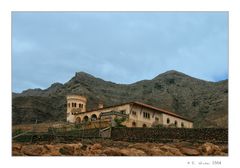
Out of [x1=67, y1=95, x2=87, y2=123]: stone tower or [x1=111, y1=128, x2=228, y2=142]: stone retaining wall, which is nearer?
[x1=111, y1=128, x2=228, y2=142]: stone retaining wall

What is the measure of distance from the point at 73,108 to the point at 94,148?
2503 centimetres

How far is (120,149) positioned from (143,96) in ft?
187

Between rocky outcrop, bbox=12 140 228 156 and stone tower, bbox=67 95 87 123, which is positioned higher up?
stone tower, bbox=67 95 87 123

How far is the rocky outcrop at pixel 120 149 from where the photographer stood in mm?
20328

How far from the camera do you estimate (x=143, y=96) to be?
77.6m

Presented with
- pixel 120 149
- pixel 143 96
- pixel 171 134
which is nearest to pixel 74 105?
pixel 171 134

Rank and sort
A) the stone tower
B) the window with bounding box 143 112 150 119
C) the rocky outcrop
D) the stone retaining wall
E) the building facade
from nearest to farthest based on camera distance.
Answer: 1. the rocky outcrop
2. the stone retaining wall
3. the building facade
4. the window with bounding box 143 112 150 119
5. the stone tower

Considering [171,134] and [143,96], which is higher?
[143,96]

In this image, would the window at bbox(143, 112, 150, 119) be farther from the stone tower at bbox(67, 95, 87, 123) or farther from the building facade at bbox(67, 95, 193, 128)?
the stone tower at bbox(67, 95, 87, 123)

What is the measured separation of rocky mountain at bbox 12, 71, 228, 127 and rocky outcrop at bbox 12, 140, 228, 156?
3534 centimetres

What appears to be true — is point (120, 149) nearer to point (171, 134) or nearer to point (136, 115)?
point (171, 134)

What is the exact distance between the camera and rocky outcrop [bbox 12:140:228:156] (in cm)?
2033

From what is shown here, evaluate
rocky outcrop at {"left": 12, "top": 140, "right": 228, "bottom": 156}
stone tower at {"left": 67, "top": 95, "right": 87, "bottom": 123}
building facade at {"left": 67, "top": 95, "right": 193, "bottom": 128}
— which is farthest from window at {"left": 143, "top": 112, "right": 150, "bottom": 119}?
rocky outcrop at {"left": 12, "top": 140, "right": 228, "bottom": 156}

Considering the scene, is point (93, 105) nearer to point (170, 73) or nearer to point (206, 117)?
point (206, 117)
